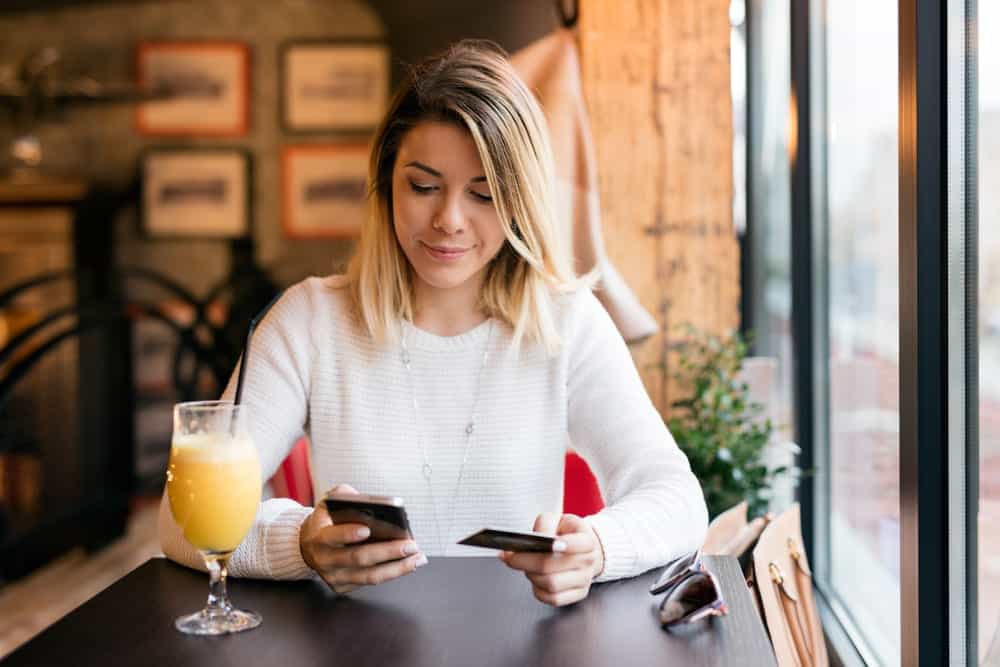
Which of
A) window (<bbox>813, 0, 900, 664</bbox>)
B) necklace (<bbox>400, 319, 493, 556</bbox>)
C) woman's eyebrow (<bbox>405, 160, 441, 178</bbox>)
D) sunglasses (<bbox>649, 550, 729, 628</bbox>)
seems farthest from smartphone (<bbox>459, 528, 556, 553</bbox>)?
window (<bbox>813, 0, 900, 664</bbox>)

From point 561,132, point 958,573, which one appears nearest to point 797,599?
point 958,573

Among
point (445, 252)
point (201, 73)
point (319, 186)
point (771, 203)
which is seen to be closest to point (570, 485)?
point (445, 252)

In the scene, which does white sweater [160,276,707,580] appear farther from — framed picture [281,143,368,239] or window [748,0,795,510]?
framed picture [281,143,368,239]

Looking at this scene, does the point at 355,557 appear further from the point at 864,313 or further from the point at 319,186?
the point at 319,186

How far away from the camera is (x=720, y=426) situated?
2.53 m

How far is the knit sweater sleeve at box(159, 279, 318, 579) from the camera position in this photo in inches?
58.5

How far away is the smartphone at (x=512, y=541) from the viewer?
1.18m

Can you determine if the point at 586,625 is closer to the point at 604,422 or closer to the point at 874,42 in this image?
the point at 604,422

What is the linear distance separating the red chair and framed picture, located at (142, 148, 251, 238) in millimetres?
4159

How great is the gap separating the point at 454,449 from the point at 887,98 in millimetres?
1064

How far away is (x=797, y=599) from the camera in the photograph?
182 centimetres

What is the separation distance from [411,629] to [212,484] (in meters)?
0.28

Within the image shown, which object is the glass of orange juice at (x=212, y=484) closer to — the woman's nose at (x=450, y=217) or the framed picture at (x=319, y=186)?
the woman's nose at (x=450, y=217)

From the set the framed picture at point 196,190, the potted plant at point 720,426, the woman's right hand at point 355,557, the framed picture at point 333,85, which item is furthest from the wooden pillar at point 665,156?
the framed picture at point 196,190
